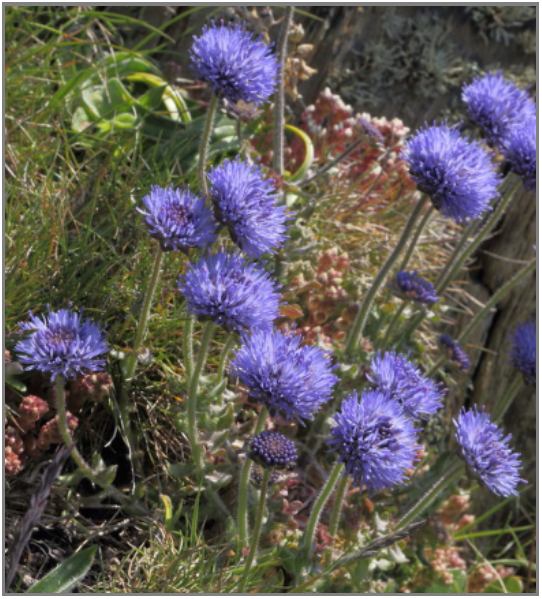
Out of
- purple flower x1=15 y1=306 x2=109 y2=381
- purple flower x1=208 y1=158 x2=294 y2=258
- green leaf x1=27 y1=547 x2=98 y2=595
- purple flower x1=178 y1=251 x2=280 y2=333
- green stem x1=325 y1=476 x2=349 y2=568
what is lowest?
green leaf x1=27 y1=547 x2=98 y2=595

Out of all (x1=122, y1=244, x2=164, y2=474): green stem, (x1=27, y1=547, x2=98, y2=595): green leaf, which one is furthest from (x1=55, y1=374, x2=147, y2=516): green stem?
(x1=27, y1=547, x2=98, y2=595): green leaf

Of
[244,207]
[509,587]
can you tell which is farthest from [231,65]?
[509,587]

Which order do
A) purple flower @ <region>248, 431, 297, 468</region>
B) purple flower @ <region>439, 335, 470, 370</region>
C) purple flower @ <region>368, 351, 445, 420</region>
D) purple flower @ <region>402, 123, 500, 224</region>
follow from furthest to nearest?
purple flower @ <region>439, 335, 470, 370</region> → purple flower @ <region>402, 123, 500, 224</region> → purple flower @ <region>368, 351, 445, 420</region> → purple flower @ <region>248, 431, 297, 468</region>

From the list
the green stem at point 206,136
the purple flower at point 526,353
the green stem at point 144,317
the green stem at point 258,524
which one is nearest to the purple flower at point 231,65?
the green stem at point 206,136

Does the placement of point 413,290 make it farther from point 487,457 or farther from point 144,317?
point 144,317

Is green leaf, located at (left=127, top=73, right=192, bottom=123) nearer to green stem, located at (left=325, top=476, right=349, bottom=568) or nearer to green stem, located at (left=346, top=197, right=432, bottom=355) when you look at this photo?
green stem, located at (left=346, top=197, right=432, bottom=355)

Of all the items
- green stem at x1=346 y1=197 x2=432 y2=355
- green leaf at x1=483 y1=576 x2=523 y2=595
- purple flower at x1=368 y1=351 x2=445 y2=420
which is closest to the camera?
purple flower at x1=368 y1=351 x2=445 y2=420

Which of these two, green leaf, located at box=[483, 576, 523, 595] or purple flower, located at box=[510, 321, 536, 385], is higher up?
purple flower, located at box=[510, 321, 536, 385]
